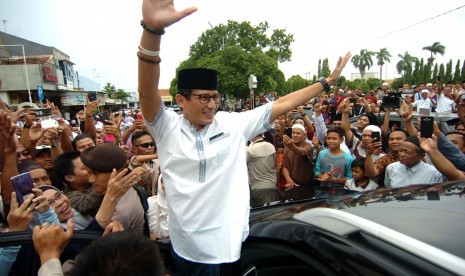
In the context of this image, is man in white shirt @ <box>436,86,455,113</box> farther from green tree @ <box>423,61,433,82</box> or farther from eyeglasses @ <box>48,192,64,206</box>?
green tree @ <box>423,61,433,82</box>

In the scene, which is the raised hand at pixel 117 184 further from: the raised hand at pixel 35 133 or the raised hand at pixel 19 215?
the raised hand at pixel 35 133

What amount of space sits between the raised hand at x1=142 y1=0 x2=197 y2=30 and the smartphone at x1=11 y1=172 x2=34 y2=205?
1.02 m

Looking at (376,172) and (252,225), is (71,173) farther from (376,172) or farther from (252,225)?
(376,172)

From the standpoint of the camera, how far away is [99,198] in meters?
2.24

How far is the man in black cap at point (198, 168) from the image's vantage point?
1.63 meters

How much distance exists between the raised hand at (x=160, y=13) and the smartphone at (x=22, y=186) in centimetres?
102

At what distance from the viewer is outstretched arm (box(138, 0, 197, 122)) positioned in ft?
4.82

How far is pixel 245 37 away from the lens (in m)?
38.1

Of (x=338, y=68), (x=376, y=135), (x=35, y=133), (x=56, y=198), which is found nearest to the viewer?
(x=56, y=198)

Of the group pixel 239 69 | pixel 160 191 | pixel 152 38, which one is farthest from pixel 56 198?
pixel 239 69

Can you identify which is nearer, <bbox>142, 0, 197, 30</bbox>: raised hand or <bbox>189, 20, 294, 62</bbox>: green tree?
<bbox>142, 0, 197, 30</bbox>: raised hand

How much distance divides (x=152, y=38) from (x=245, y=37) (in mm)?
38402

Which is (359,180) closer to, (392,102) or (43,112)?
(392,102)

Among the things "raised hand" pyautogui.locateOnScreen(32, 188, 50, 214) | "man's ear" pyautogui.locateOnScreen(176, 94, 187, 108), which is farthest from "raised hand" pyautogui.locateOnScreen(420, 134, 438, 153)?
"raised hand" pyautogui.locateOnScreen(32, 188, 50, 214)
